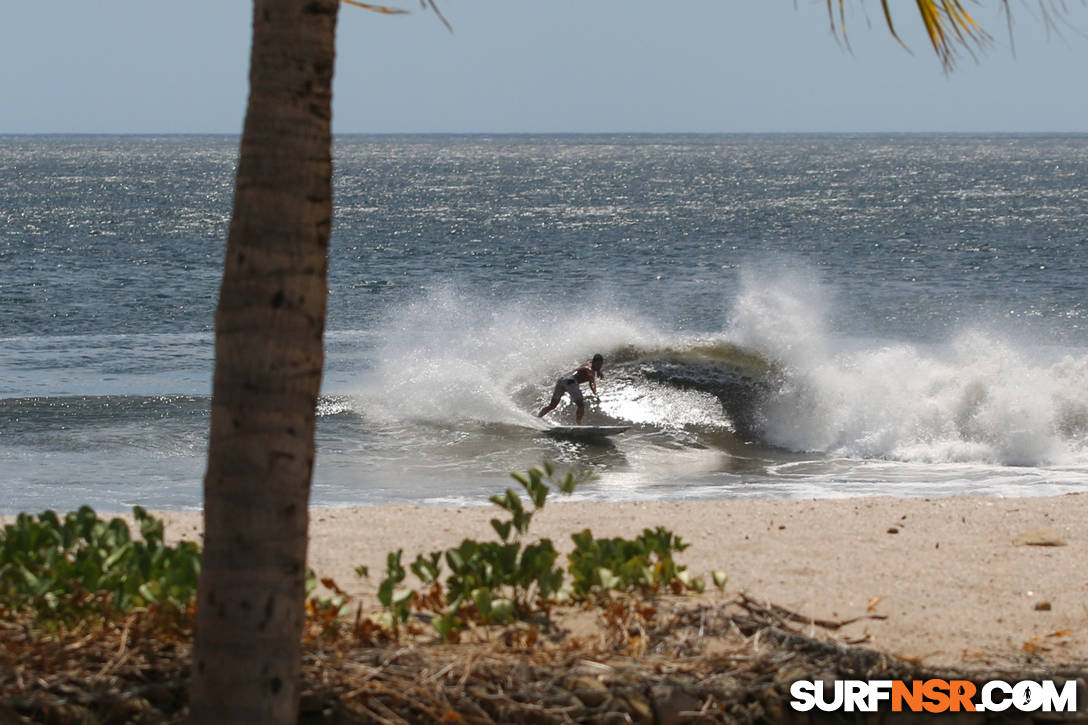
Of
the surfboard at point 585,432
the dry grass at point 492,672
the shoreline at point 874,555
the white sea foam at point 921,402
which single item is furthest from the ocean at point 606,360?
the dry grass at point 492,672

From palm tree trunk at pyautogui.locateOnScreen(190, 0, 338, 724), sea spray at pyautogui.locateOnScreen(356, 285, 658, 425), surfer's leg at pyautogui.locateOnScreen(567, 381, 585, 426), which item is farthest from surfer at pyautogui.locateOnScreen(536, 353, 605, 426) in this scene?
palm tree trunk at pyautogui.locateOnScreen(190, 0, 338, 724)

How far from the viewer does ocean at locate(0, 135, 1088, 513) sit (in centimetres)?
1408

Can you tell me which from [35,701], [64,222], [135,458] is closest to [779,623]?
[35,701]

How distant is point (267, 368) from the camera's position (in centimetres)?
340

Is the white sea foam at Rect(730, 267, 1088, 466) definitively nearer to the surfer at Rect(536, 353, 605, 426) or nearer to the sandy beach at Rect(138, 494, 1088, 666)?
the surfer at Rect(536, 353, 605, 426)

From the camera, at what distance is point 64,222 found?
62438 mm

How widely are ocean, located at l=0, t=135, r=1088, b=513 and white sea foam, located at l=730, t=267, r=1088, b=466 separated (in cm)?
5

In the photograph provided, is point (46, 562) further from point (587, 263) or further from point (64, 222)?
point (64, 222)

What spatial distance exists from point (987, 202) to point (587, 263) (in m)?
44.7

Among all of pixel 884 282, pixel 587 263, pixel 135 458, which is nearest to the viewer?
pixel 135 458

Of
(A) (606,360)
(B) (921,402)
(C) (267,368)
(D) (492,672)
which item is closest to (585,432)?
(A) (606,360)

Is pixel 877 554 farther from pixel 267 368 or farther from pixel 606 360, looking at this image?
pixel 606 360
